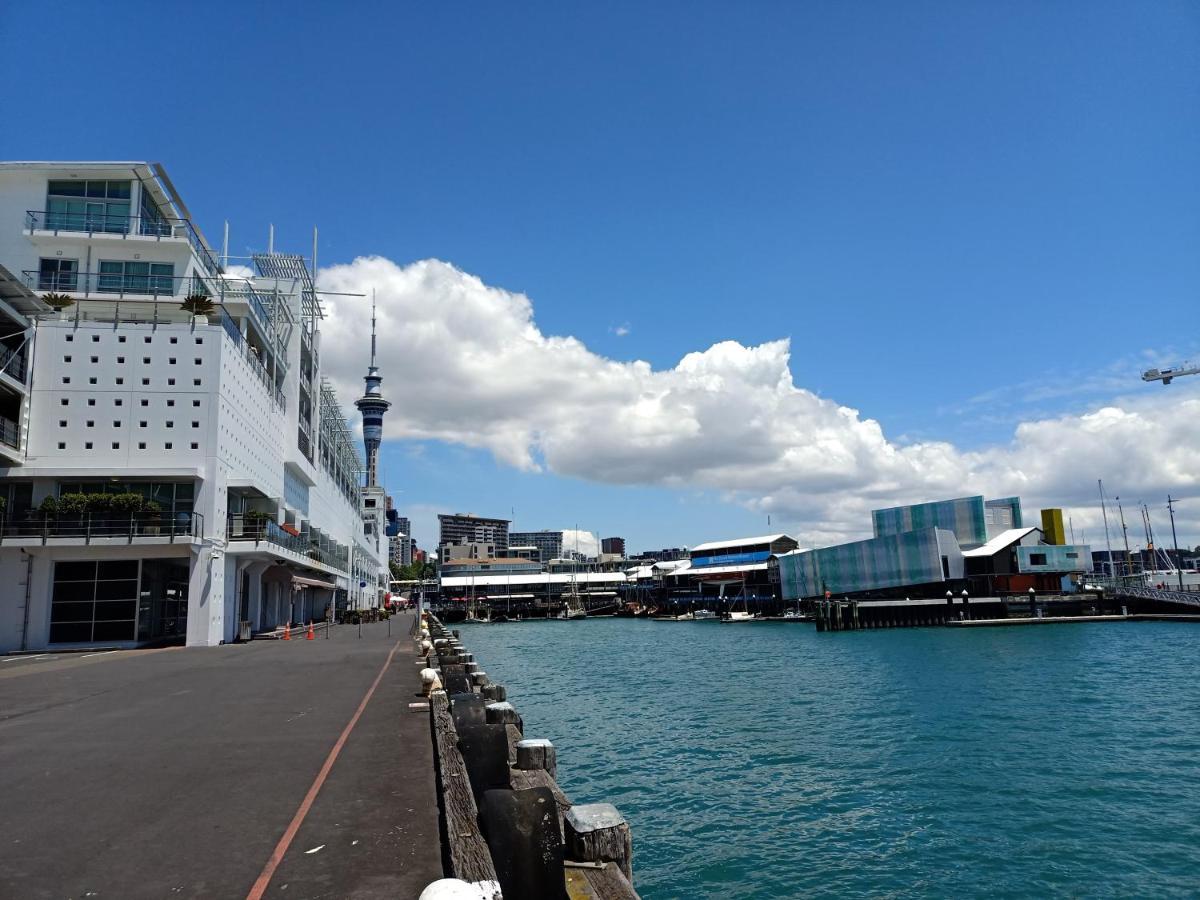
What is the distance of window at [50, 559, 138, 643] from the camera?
3862 centimetres

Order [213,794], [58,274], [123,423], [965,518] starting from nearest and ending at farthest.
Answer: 1. [213,794]
2. [123,423]
3. [58,274]
4. [965,518]

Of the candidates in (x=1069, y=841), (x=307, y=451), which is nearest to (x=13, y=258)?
(x=307, y=451)

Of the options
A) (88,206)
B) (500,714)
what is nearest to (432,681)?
(500,714)

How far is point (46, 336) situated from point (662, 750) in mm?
37476

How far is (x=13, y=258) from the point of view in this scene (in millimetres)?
44125

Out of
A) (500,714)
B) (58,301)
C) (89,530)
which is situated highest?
(58,301)

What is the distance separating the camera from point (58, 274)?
44.2m

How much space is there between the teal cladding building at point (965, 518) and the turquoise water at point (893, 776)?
54955 mm

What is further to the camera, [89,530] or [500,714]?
[89,530]

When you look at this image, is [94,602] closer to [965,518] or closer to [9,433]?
[9,433]

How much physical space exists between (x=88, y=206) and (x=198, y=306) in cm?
1098

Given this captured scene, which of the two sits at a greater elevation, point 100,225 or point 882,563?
point 100,225

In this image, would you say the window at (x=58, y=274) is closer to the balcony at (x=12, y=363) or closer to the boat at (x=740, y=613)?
the balcony at (x=12, y=363)

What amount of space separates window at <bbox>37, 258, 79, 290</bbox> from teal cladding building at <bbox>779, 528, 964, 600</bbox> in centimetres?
8659
